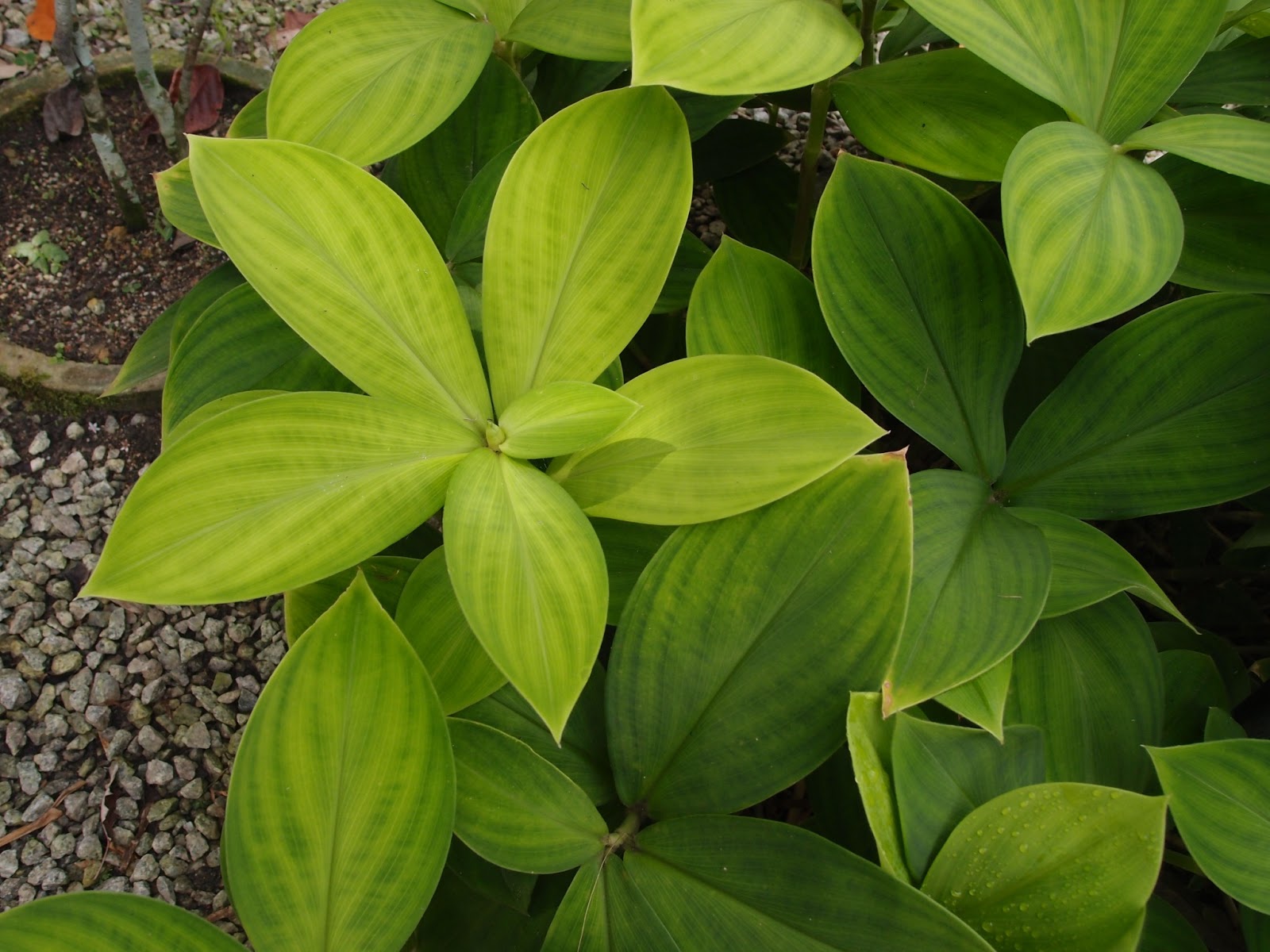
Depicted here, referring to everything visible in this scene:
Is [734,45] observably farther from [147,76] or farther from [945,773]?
[147,76]

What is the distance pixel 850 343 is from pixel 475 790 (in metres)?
0.38

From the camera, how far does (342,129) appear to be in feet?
2.22

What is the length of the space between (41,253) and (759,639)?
1.62 m

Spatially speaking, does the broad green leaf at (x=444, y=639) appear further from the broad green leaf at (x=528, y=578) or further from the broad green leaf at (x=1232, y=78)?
the broad green leaf at (x=1232, y=78)

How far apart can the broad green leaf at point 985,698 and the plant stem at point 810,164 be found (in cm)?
45

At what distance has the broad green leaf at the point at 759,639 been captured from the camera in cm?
Result: 54

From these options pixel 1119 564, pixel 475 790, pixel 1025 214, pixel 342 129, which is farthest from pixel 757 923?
pixel 342 129

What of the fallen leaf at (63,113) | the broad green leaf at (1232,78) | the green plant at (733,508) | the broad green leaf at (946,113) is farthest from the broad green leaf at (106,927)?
the fallen leaf at (63,113)

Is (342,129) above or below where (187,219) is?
above

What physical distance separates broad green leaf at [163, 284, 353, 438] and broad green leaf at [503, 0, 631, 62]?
1.01 ft

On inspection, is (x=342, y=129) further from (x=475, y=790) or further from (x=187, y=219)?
(x=475, y=790)

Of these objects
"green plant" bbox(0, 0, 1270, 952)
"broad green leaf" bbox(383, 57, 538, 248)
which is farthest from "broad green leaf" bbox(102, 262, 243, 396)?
"green plant" bbox(0, 0, 1270, 952)

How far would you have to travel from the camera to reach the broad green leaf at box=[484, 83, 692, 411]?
1.84 ft

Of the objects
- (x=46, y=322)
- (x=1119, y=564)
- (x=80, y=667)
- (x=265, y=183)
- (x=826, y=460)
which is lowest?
(x=80, y=667)
